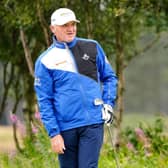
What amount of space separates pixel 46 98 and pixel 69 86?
23cm

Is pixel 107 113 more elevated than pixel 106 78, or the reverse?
pixel 106 78

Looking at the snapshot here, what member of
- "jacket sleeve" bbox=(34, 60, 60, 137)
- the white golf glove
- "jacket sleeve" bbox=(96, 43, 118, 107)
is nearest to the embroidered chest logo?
"jacket sleeve" bbox=(96, 43, 118, 107)

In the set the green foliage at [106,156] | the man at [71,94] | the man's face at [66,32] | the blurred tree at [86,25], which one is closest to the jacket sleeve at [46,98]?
the man at [71,94]

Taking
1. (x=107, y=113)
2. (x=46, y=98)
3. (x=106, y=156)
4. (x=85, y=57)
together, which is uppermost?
(x=85, y=57)

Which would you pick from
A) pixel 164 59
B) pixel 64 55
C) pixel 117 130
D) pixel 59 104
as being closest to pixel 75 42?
pixel 64 55

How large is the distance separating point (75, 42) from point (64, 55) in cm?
15

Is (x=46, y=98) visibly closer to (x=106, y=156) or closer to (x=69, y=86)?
(x=69, y=86)

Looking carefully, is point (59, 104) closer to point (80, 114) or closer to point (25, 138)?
point (80, 114)

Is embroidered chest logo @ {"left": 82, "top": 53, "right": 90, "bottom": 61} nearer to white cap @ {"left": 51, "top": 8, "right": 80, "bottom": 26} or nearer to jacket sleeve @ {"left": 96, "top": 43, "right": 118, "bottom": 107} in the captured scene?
jacket sleeve @ {"left": 96, "top": 43, "right": 118, "bottom": 107}

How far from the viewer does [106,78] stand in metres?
6.50

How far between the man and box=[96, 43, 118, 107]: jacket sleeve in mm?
67

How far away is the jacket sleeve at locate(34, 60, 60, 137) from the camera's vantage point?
614cm

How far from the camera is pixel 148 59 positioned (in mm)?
73312

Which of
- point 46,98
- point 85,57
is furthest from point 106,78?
point 46,98
